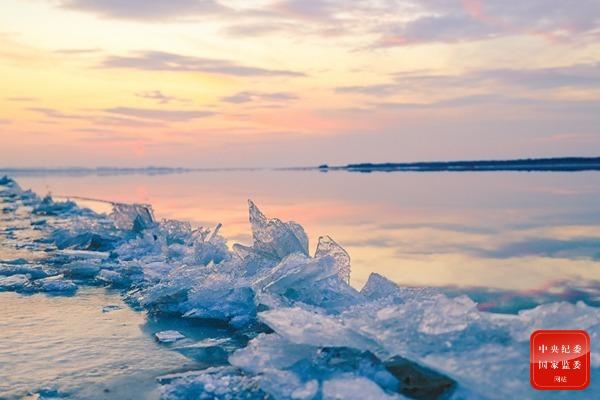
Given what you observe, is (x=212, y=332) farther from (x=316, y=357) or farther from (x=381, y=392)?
(x=381, y=392)

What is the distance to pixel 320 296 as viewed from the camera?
4688mm

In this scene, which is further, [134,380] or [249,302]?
[249,302]

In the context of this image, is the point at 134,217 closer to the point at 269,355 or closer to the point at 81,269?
the point at 81,269

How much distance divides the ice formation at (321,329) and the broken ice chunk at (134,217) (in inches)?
147

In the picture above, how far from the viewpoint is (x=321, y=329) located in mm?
3090

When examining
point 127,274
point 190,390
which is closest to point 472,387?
point 190,390

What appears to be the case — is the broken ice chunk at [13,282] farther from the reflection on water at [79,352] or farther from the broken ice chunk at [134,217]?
the broken ice chunk at [134,217]

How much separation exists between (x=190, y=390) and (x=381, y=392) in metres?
1.09

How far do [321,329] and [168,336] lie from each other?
1511 millimetres

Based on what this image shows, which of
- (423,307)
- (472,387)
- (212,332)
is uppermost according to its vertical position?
(423,307)

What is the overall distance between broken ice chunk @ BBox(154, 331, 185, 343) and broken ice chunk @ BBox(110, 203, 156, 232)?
6355mm

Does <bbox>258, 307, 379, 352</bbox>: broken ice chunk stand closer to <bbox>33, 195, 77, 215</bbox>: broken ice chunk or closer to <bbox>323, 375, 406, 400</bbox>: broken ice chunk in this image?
<bbox>323, 375, 406, 400</bbox>: broken ice chunk

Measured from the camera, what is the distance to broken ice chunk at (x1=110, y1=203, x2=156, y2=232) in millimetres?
10250

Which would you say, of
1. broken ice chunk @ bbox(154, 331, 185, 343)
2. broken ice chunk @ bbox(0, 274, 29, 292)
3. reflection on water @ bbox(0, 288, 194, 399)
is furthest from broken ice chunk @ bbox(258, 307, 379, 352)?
broken ice chunk @ bbox(0, 274, 29, 292)
